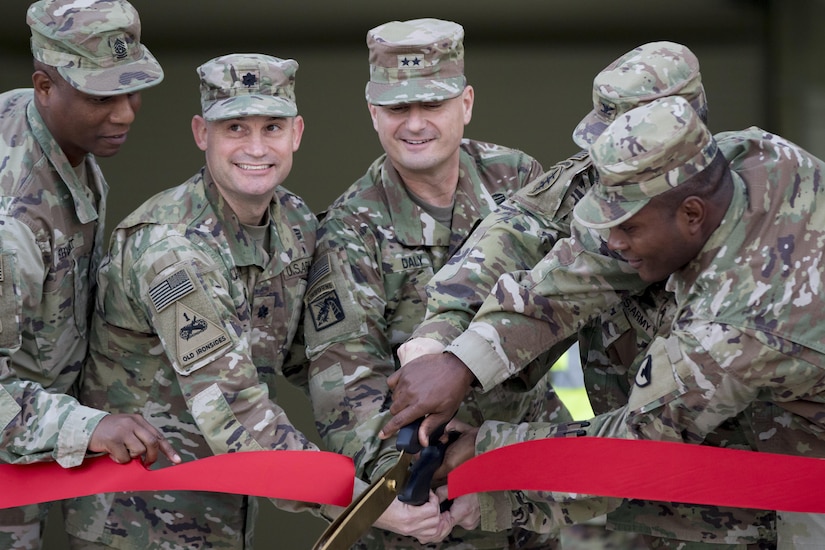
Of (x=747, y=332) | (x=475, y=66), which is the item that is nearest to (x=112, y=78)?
(x=747, y=332)

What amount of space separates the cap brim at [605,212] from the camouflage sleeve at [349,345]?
0.91 metres

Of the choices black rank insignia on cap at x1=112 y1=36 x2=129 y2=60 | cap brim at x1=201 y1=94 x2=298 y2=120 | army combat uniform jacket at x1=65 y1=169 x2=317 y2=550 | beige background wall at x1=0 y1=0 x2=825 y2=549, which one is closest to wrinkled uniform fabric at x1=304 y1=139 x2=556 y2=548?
army combat uniform jacket at x1=65 y1=169 x2=317 y2=550

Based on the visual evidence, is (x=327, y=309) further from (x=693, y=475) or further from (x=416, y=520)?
(x=693, y=475)

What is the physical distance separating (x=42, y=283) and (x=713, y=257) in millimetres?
1724

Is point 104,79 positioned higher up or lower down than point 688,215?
higher up

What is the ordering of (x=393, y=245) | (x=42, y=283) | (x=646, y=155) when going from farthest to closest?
(x=393, y=245) < (x=42, y=283) < (x=646, y=155)

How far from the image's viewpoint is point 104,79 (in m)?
3.40

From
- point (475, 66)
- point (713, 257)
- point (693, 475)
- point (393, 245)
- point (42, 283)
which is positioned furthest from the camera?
Answer: point (475, 66)

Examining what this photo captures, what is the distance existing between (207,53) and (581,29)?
149cm

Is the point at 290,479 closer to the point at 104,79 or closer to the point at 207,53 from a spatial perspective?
the point at 104,79

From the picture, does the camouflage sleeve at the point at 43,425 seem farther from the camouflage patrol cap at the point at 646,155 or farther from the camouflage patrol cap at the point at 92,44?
the camouflage patrol cap at the point at 646,155

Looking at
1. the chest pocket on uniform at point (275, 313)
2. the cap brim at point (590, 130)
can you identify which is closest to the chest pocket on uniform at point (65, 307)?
the chest pocket on uniform at point (275, 313)

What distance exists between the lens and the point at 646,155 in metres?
2.71

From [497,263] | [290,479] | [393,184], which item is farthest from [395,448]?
[393,184]
